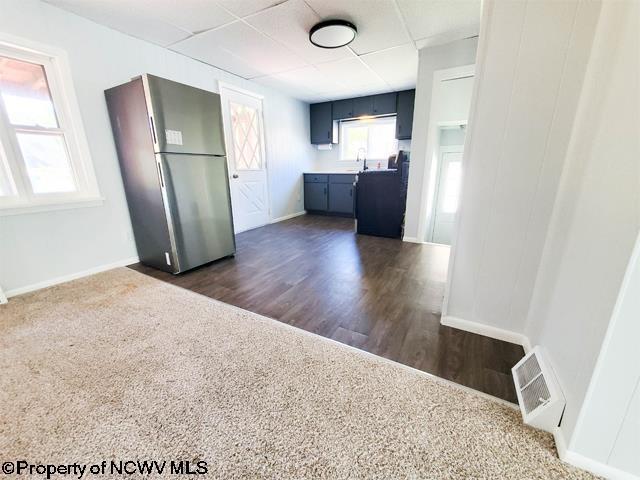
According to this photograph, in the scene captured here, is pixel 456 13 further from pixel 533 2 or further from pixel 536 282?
pixel 536 282

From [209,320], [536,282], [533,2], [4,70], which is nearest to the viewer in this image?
[533,2]

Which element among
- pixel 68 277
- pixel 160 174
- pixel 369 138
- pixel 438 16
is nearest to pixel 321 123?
pixel 369 138

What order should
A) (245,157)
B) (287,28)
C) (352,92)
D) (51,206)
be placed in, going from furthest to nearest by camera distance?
(352,92) < (245,157) < (287,28) < (51,206)

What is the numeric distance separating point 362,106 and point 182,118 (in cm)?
360

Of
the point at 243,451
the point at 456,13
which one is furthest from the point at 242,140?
the point at 243,451

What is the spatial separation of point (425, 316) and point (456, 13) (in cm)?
266

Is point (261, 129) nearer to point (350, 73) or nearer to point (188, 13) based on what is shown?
point (350, 73)

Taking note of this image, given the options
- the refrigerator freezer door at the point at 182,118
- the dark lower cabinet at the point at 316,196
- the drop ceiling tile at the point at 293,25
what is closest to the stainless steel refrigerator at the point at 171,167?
the refrigerator freezer door at the point at 182,118

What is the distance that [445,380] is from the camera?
1236mm

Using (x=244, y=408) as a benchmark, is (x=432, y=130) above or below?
above

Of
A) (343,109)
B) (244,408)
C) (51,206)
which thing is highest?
(343,109)

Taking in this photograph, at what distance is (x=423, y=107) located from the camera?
124 inches

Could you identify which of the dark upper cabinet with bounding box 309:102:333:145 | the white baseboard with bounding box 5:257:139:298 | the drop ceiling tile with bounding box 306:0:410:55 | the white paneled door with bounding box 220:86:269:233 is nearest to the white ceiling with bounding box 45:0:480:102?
the drop ceiling tile with bounding box 306:0:410:55

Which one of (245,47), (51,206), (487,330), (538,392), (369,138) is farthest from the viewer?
(369,138)
